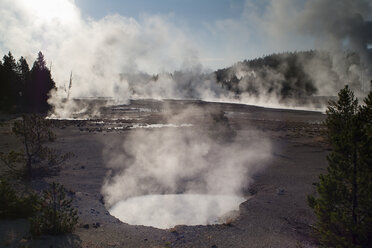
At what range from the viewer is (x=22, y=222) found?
8930 millimetres

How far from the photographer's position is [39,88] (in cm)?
5400

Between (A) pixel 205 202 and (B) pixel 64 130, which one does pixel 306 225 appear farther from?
(B) pixel 64 130

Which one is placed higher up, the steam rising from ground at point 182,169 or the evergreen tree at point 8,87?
the evergreen tree at point 8,87

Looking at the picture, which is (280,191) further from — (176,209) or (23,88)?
(23,88)

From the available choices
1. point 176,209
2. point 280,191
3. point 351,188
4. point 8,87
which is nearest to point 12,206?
point 176,209

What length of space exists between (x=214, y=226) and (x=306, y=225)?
326 centimetres

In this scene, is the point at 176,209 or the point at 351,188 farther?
the point at 176,209

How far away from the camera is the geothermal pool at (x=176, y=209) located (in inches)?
410

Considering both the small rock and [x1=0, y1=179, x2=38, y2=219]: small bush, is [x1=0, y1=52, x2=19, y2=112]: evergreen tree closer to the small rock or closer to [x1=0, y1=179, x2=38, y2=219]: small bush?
[x1=0, y1=179, x2=38, y2=219]: small bush

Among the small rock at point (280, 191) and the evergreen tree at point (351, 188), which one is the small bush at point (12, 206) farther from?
the small rock at point (280, 191)

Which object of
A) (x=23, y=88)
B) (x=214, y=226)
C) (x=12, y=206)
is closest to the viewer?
(x=12, y=206)

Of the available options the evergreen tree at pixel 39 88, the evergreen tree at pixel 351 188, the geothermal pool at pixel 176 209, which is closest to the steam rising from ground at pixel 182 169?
the geothermal pool at pixel 176 209

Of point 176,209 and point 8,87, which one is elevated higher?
point 8,87

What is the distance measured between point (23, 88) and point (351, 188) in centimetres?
5803
